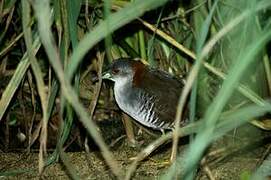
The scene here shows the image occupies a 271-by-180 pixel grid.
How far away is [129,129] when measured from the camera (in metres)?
4.82

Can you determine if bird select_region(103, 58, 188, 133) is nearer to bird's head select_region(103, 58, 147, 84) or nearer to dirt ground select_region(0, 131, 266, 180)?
bird's head select_region(103, 58, 147, 84)

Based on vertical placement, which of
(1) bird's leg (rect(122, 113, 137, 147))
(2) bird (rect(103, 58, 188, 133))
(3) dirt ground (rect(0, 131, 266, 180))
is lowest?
(3) dirt ground (rect(0, 131, 266, 180))

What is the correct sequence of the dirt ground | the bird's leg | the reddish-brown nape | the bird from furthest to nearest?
the bird's leg, the reddish-brown nape, the bird, the dirt ground

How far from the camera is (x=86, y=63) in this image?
15.7 feet

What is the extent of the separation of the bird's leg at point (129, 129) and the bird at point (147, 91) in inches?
8.7

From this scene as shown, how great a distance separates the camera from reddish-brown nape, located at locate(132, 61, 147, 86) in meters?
4.44

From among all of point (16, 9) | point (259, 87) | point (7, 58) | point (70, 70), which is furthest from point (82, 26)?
point (70, 70)

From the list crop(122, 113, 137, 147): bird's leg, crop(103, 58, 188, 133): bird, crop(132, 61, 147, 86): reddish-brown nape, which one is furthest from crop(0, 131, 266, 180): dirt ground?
crop(132, 61, 147, 86): reddish-brown nape

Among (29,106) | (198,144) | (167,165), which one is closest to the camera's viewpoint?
(198,144)

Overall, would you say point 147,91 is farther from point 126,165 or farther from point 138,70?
point 126,165

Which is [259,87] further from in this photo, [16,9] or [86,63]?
[16,9]

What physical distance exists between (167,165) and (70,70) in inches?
88.4

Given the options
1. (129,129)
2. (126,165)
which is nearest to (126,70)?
(129,129)

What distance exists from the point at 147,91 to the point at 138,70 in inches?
5.8
